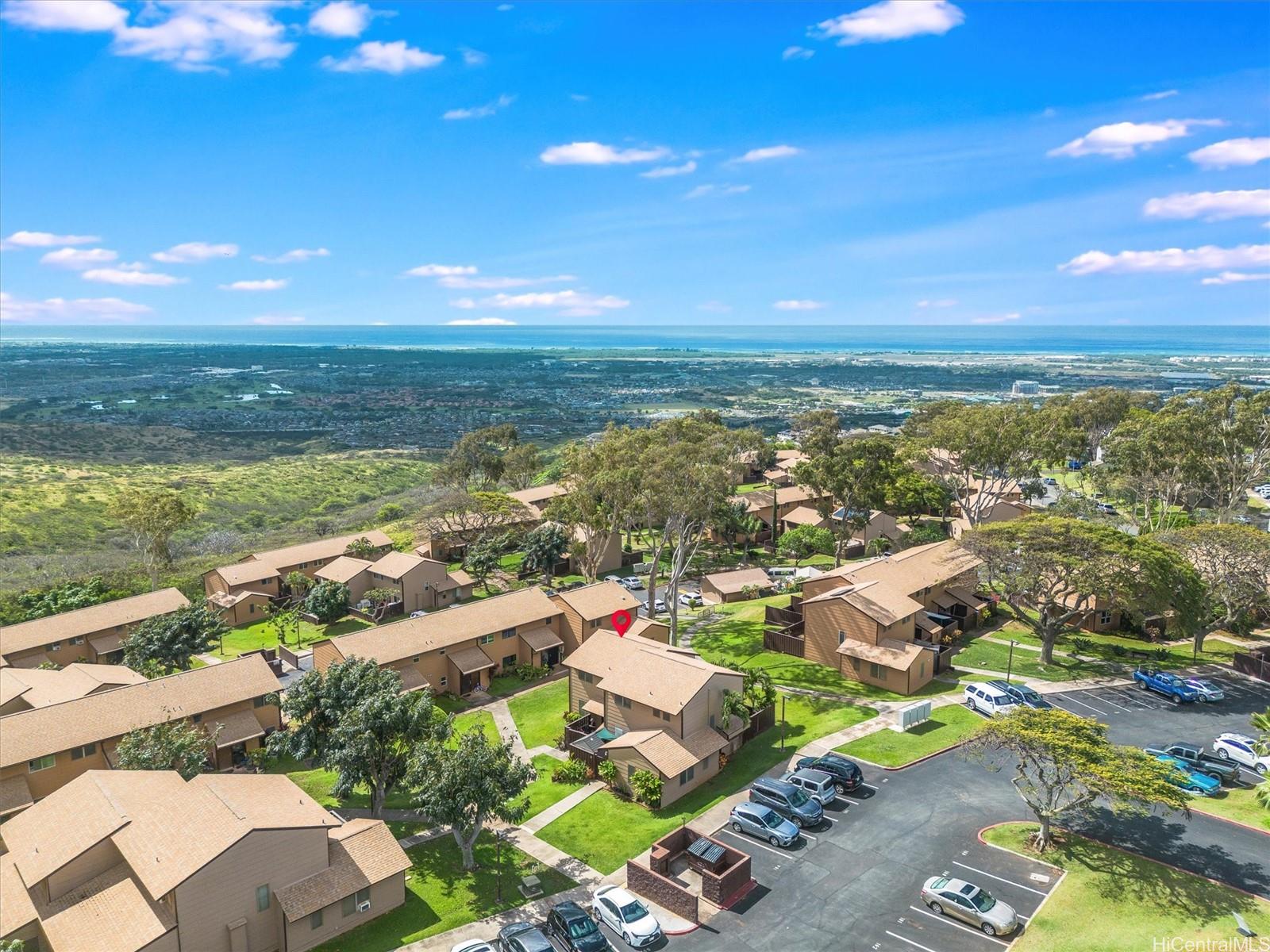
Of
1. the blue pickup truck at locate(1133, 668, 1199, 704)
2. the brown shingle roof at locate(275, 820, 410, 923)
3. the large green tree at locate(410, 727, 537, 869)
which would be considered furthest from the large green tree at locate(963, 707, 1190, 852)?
the brown shingle roof at locate(275, 820, 410, 923)

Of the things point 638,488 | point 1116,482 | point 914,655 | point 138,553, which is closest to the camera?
point 914,655

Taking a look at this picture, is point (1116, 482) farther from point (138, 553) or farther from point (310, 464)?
point (310, 464)

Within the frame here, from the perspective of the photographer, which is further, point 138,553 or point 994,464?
point 138,553

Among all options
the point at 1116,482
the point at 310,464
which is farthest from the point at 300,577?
the point at 310,464

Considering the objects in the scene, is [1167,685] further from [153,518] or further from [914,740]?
[153,518]

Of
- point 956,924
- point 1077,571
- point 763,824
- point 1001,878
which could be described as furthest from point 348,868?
point 1077,571

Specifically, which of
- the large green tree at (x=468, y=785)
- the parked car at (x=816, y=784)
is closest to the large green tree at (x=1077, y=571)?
the parked car at (x=816, y=784)

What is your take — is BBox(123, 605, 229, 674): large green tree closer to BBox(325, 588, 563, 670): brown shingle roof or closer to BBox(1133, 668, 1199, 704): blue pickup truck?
BBox(325, 588, 563, 670): brown shingle roof
